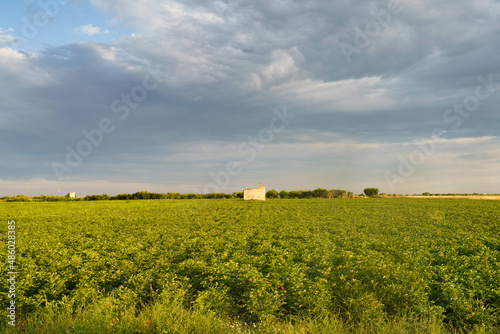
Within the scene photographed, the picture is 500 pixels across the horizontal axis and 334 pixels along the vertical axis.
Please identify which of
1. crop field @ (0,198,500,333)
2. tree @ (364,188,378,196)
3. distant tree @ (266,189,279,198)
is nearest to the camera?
crop field @ (0,198,500,333)

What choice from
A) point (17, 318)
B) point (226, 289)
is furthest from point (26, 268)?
point (226, 289)

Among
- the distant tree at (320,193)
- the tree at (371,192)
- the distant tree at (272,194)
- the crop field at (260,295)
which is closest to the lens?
the crop field at (260,295)

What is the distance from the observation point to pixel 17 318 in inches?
324

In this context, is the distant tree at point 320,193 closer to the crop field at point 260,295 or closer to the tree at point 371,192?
the tree at point 371,192

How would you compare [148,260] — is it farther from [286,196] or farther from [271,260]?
[286,196]

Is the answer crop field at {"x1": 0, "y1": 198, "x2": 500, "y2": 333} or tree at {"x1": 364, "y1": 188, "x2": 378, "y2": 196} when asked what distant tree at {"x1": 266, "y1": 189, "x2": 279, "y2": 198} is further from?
crop field at {"x1": 0, "y1": 198, "x2": 500, "y2": 333}

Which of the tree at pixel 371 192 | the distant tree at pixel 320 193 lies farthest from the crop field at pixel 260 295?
the tree at pixel 371 192

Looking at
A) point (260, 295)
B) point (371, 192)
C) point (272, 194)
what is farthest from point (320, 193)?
point (260, 295)

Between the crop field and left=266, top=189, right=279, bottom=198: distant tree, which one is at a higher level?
left=266, top=189, right=279, bottom=198: distant tree

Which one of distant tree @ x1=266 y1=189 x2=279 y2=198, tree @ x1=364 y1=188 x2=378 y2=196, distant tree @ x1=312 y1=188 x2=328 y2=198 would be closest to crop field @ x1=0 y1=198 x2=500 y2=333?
distant tree @ x1=266 y1=189 x2=279 y2=198

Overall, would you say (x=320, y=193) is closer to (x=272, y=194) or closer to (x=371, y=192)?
(x=272, y=194)

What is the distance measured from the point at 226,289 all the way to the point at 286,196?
96.9m

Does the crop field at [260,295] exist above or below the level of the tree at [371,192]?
below

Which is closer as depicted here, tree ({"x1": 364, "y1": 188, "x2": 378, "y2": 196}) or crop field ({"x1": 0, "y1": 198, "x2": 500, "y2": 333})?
crop field ({"x1": 0, "y1": 198, "x2": 500, "y2": 333})
